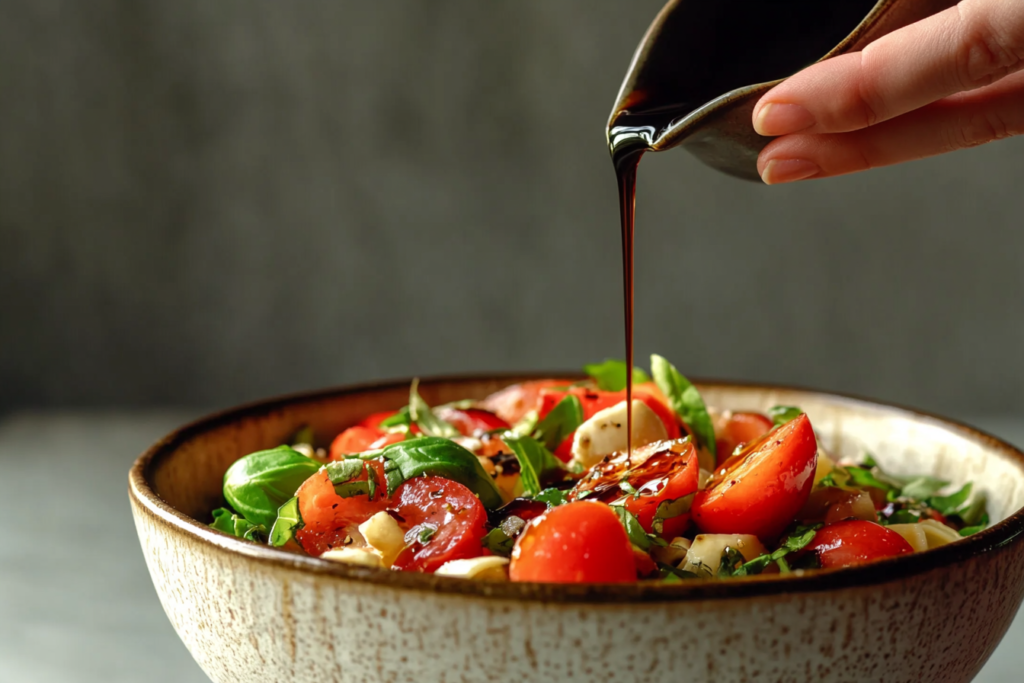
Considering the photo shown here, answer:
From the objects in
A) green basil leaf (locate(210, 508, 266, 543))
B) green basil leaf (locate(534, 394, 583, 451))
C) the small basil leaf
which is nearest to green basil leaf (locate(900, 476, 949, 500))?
the small basil leaf

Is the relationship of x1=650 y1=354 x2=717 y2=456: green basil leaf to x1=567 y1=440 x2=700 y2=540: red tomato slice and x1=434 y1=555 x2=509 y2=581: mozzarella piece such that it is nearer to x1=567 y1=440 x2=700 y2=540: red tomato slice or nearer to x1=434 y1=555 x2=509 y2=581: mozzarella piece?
x1=567 y1=440 x2=700 y2=540: red tomato slice

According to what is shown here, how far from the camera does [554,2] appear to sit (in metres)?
4.28

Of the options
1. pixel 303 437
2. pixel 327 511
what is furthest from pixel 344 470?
pixel 303 437

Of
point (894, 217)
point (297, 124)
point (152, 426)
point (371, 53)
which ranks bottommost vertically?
point (152, 426)

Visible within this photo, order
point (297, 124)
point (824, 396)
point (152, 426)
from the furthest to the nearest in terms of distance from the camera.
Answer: point (297, 124) < point (152, 426) < point (824, 396)

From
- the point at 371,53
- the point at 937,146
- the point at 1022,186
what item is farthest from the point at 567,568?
the point at 1022,186

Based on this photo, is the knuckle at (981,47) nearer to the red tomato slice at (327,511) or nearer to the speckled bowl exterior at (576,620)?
the speckled bowl exterior at (576,620)

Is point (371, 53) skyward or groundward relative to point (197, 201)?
skyward

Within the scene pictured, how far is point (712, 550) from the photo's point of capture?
49.3 inches

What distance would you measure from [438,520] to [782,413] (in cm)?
89

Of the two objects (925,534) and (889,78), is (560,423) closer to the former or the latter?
(925,534)

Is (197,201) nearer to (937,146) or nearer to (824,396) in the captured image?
(824,396)

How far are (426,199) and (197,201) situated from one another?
1.00 metres

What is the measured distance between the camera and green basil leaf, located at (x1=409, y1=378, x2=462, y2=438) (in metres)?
1.87
